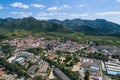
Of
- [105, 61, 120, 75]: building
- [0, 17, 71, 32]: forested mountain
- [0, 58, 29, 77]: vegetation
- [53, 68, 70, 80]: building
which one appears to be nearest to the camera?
[53, 68, 70, 80]: building

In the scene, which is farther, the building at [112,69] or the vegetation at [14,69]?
the building at [112,69]

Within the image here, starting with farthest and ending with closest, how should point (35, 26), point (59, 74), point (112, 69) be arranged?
point (35, 26) < point (112, 69) < point (59, 74)

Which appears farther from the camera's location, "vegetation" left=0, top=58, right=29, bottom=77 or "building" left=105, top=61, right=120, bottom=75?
"building" left=105, top=61, right=120, bottom=75

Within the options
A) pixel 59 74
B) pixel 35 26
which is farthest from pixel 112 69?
pixel 35 26

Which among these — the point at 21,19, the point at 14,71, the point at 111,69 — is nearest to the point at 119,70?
the point at 111,69

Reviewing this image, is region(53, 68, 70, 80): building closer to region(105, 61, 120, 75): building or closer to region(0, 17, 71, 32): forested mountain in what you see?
region(105, 61, 120, 75): building

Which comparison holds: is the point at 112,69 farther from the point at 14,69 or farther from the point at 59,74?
the point at 14,69

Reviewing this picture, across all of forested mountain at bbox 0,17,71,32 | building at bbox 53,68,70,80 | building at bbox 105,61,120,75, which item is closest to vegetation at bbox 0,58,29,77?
building at bbox 53,68,70,80

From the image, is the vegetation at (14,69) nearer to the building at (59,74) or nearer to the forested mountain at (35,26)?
the building at (59,74)

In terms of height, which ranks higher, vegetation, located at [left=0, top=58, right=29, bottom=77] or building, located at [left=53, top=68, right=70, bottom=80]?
vegetation, located at [left=0, top=58, right=29, bottom=77]

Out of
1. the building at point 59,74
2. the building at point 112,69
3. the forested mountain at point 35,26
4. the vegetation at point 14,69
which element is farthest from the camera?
the forested mountain at point 35,26

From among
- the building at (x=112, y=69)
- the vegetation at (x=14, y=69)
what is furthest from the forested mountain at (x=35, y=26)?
the vegetation at (x=14, y=69)

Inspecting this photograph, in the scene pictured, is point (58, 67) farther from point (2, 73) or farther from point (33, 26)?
point (33, 26)

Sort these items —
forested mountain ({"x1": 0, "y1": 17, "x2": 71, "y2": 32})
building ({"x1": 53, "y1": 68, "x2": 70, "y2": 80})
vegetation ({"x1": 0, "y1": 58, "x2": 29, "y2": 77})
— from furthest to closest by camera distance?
forested mountain ({"x1": 0, "y1": 17, "x2": 71, "y2": 32}), vegetation ({"x1": 0, "y1": 58, "x2": 29, "y2": 77}), building ({"x1": 53, "y1": 68, "x2": 70, "y2": 80})
